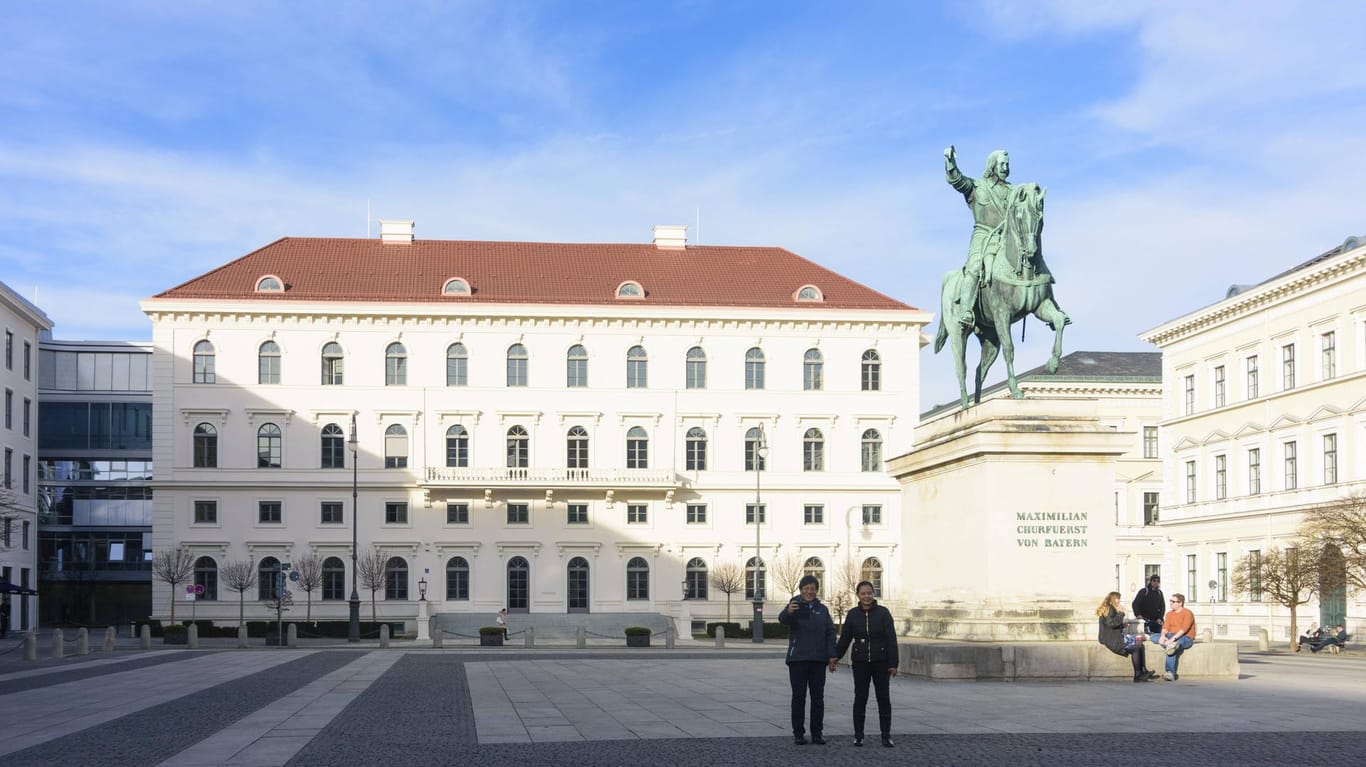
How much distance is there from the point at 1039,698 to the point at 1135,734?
13.0 feet

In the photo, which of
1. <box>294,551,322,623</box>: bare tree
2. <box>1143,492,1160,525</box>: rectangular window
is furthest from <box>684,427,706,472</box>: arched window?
<box>1143,492,1160,525</box>: rectangular window

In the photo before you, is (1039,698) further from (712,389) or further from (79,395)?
(79,395)

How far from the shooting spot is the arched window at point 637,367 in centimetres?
7975

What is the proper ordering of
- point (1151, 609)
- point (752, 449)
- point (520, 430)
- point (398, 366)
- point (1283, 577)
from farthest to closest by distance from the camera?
point (752, 449) → point (520, 430) → point (398, 366) → point (1283, 577) → point (1151, 609)

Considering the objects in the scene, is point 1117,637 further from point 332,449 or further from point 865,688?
point 332,449

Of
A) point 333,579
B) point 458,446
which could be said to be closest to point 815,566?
point 458,446

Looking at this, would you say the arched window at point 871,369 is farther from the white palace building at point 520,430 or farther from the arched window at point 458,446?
the arched window at point 458,446

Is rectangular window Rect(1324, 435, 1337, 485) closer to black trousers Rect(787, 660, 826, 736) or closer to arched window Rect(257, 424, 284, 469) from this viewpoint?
arched window Rect(257, 424, 284, 469)

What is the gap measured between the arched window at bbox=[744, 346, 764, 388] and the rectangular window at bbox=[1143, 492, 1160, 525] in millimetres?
24318

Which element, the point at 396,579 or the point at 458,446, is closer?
the point at 396,579

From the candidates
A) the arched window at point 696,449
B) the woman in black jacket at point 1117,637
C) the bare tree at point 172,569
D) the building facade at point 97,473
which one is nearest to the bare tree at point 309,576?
the bare tree at point 172,569

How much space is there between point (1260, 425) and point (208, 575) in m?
49.9

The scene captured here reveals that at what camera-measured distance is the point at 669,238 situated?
86.1m

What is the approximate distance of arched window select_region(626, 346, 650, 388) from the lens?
79750 millimetres
